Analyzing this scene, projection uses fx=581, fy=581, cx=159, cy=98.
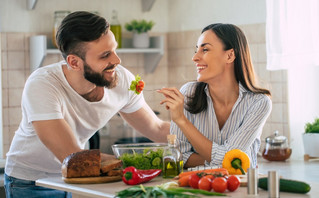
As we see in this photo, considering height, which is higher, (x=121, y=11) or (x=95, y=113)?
(x=121, y=11)

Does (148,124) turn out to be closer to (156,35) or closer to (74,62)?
(74,62)

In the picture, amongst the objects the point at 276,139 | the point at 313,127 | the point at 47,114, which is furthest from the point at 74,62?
the point at 313,127

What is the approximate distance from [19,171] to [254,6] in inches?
95.6

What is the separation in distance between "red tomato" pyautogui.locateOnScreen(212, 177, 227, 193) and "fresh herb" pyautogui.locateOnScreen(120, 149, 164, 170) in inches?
15.5

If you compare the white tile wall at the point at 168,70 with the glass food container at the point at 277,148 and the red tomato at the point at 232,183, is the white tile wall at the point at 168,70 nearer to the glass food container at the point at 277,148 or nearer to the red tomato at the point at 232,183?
the glass food container at the point at 277,148

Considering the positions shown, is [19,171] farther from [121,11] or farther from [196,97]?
[121,11]

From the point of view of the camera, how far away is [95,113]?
268 cm

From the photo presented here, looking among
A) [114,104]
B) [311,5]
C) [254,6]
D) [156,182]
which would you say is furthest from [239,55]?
[254,6]

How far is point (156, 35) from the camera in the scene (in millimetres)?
5172

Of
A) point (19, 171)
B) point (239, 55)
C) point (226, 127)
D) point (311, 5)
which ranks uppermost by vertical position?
point (311, 5)

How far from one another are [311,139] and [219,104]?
1390mm

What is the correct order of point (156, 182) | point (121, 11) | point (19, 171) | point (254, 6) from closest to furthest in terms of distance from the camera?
1. point (156, 182)
2. point (19, 171)
3. point (254, 6)
4. point (121, 11)

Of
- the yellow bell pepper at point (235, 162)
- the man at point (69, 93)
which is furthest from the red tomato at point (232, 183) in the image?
the man at point (69, 93)

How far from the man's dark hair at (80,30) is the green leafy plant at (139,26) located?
7.41 ft
